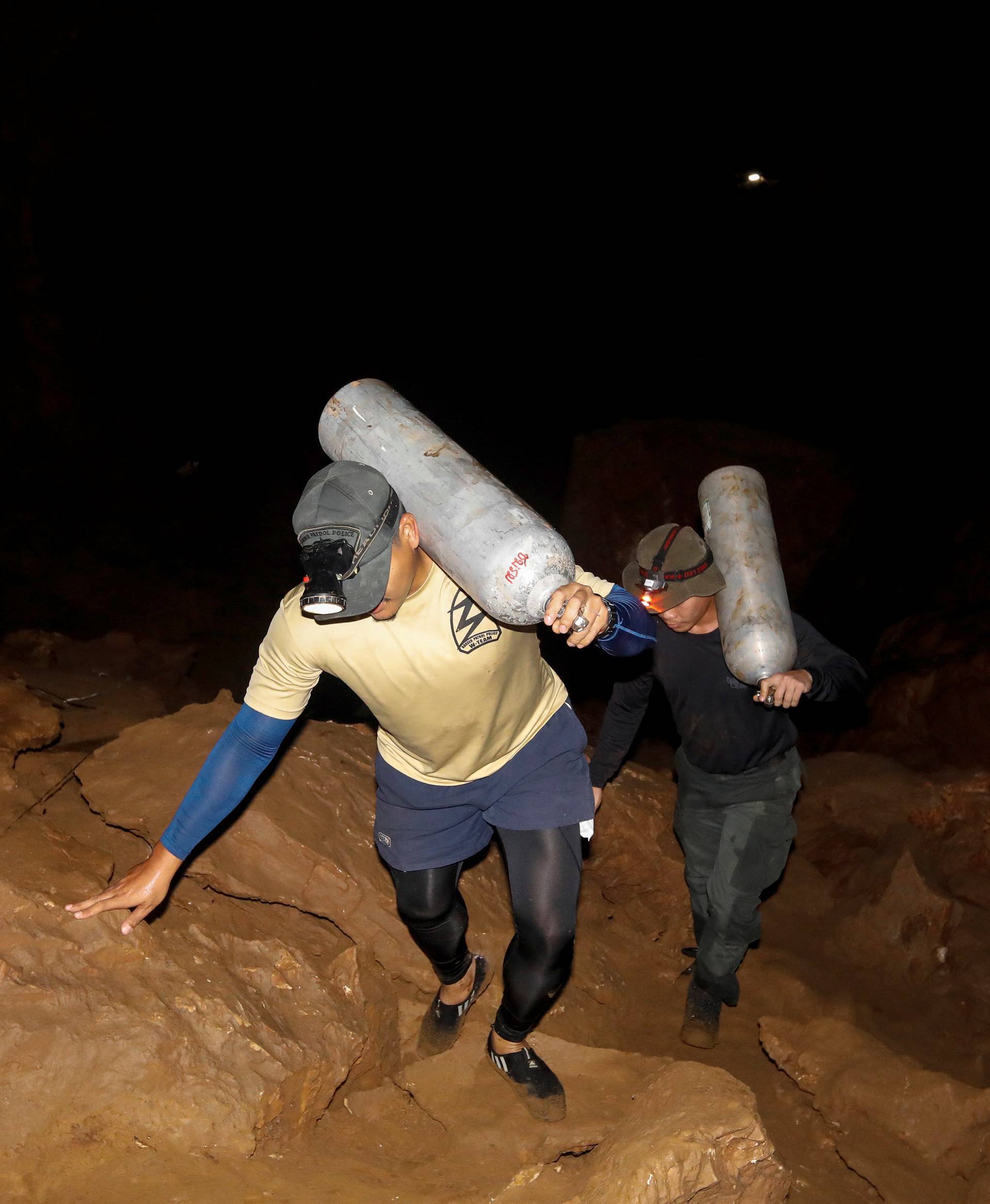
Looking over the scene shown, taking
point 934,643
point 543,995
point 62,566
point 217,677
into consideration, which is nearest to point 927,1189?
point 543,995

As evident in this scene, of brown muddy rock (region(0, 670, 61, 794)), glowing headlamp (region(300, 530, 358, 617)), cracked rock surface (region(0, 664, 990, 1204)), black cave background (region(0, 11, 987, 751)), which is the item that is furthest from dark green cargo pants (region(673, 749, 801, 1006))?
black cave background (region(0, 11, 987, 751))

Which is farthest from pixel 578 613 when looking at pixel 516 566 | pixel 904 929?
pixel 904 929

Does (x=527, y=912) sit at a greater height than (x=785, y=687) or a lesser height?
lesser

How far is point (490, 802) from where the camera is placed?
270 cm

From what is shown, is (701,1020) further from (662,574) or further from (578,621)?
(578,621)

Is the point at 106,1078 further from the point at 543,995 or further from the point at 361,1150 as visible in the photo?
the point at 543,995

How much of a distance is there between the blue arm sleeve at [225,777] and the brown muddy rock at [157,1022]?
1.21ft

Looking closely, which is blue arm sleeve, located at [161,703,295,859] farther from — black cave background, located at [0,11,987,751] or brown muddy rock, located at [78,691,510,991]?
black cave background, located at [0,11,987,751]

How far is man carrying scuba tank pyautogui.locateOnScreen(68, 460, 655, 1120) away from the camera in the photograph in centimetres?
223

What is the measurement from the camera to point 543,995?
2688 millimetres

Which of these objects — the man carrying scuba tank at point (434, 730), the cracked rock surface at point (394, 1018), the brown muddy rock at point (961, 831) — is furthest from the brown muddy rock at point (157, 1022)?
the brown muddy rock at point (961, 831)

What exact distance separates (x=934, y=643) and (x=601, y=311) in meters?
5.90

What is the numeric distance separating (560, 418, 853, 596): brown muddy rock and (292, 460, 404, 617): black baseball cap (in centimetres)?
577

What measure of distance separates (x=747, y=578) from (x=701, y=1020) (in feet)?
6.30
